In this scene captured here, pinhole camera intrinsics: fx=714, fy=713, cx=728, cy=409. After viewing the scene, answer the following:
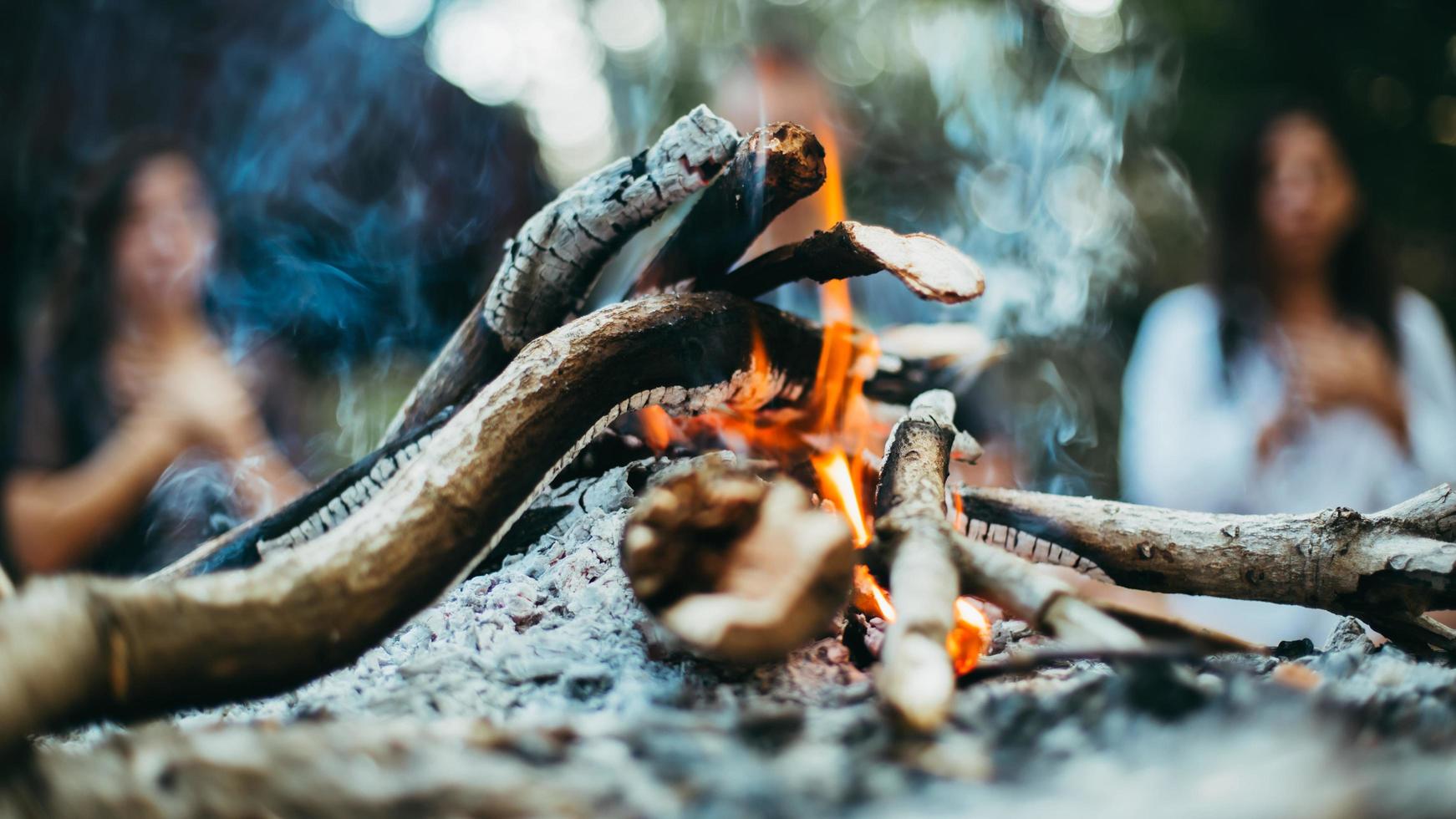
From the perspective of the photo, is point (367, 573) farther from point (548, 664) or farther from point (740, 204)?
point (740, 204)

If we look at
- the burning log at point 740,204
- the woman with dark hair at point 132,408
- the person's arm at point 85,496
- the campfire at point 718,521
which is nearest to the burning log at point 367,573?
the campfire at point 718,521

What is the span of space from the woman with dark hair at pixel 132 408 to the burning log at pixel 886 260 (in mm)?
2835

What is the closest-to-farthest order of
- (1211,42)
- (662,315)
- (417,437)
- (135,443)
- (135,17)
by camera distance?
(662,315), (417,437), (135,443), (135,17), (1211,42)

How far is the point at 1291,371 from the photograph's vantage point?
10.4 ft

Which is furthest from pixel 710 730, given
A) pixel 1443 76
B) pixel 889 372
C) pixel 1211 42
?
pixel 1443 76

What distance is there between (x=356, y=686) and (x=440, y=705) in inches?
10.8

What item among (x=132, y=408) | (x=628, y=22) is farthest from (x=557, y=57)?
(x=132, y=408)

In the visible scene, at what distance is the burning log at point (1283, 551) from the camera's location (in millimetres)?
1312

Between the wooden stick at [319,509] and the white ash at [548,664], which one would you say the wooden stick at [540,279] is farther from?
the white ash at [548,664]

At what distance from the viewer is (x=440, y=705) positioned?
107 centimetres

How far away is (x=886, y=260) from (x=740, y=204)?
0.33 metres

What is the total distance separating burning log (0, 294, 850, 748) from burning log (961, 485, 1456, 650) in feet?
2.75

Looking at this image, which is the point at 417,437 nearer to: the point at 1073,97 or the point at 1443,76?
the point at 1073,97

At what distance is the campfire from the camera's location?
0.88m
